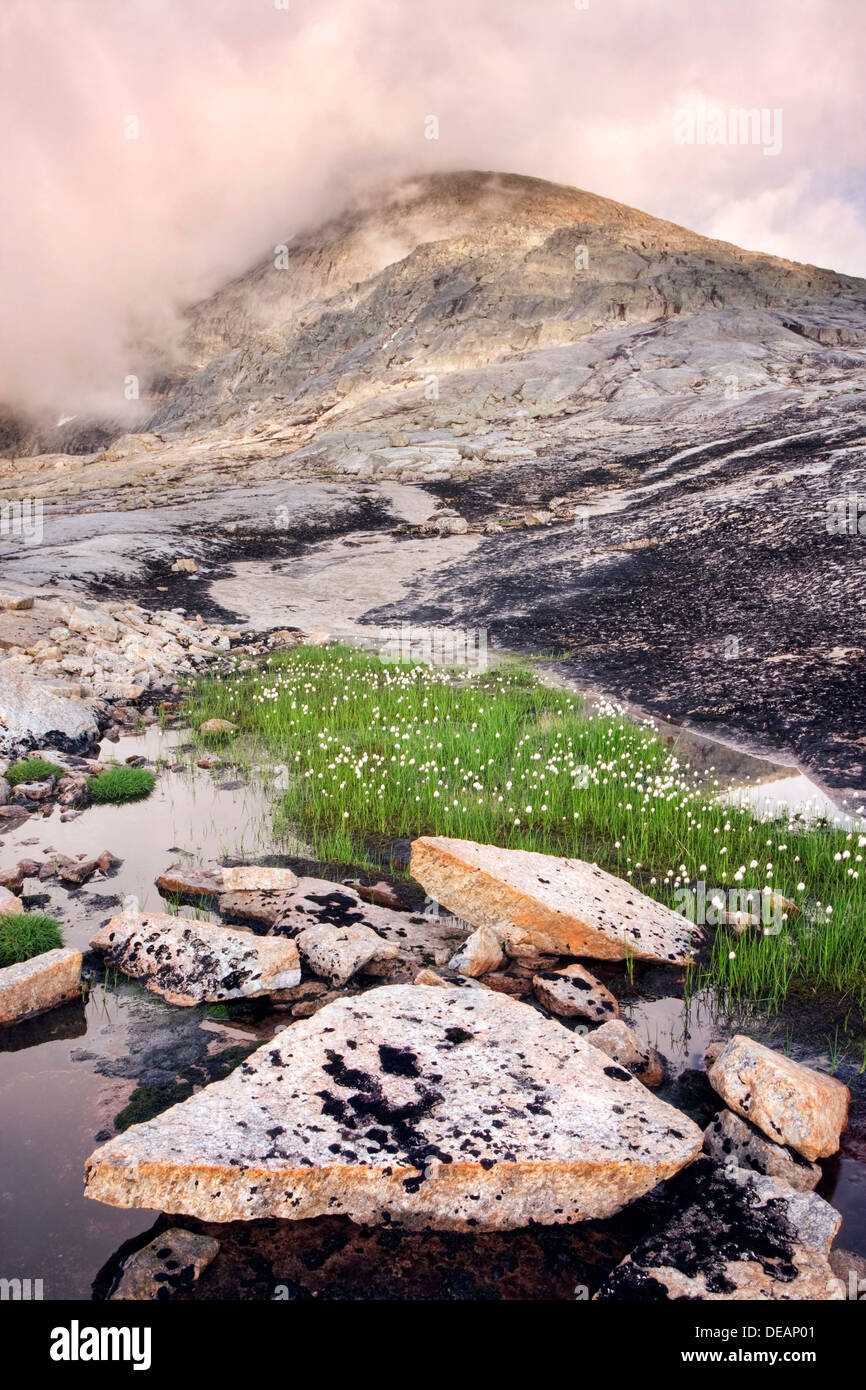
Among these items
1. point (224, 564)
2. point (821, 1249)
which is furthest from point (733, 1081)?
point (224, 564)

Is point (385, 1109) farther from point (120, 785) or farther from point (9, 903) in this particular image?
point (120, 785)

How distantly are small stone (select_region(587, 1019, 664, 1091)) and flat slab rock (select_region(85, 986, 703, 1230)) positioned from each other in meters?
0.38

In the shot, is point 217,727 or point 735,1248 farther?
point 217,727

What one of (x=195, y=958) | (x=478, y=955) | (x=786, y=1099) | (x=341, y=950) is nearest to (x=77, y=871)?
(x=195, y=958)

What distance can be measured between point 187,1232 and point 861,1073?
14.8 ft

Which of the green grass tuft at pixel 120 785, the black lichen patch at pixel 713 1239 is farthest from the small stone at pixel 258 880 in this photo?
the black lichen patch at pixel 713 1239

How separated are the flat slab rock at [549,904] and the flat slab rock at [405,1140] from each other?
180 cm

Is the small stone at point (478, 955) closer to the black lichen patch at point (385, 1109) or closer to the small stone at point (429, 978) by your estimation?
the small stone at point (429, 978)

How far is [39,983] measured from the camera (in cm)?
635

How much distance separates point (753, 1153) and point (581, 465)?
4026cm

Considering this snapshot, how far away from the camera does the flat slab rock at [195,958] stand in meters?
6.57

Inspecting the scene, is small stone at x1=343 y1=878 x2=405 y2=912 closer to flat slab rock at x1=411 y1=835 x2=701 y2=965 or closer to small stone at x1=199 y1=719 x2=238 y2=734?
flat slab rock at x1=411 y1=835 x2=701 y2=965
